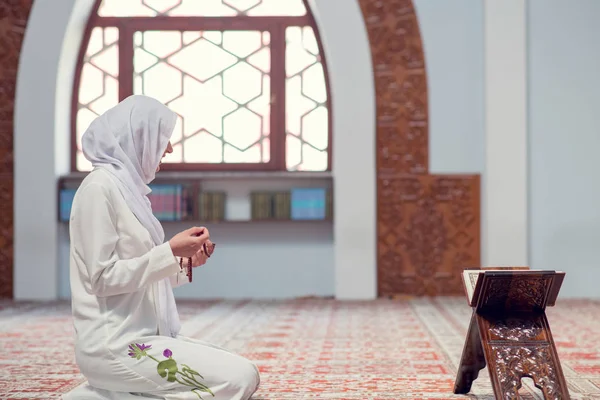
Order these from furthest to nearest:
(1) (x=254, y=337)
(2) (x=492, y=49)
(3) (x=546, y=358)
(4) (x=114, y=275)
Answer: (2) (x=492, y=49)
(1) (x=254, y=337)
(3) (x=546, y=358)
(4) (x=114, y=275)

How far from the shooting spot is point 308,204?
709 cm

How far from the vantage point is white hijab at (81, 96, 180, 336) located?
102 inches

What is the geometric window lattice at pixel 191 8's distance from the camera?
7.39 m

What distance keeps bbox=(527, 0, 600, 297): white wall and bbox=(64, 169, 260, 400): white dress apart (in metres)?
4.91

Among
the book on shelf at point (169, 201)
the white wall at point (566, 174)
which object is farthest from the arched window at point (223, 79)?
the white wall at point (566, 174)

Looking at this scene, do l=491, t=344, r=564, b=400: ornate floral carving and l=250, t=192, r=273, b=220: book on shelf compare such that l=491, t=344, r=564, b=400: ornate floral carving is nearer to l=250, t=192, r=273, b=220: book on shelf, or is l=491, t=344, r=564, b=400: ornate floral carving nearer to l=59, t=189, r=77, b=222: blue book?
l=250, t=192, r=273, b=220: book on shelf

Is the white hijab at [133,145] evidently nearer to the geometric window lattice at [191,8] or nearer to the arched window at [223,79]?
the arched window at [223,79]

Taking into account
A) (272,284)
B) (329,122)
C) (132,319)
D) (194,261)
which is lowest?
(272,284)

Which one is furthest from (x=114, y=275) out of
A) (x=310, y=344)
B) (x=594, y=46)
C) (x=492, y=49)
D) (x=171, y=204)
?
(x=594, y=46)

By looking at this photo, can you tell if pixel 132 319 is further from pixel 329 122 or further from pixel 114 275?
pixel 329 122

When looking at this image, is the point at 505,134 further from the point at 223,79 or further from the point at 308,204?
the point at 223,79

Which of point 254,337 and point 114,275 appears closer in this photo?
point 114,275

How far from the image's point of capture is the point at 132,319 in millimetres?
2576

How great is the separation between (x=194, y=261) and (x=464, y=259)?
4.74 m
